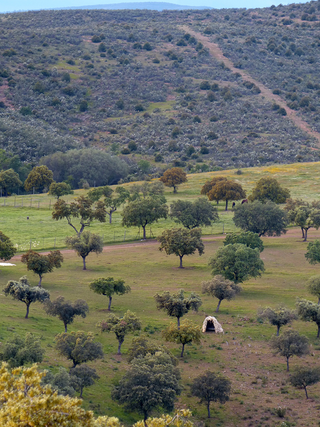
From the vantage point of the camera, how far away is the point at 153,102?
171 m

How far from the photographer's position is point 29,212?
85.1 meters

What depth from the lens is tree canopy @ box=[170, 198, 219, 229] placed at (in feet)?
231

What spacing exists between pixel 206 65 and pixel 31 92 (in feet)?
225

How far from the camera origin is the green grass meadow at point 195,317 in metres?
32.4

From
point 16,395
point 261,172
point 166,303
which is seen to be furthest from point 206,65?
point 16,395

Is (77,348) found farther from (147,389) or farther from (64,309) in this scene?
(64,309)

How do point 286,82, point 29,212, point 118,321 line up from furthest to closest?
point 286,82
point 29,212
point 118,321

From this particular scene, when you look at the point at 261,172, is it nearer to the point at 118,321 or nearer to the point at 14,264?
the point at 14,264

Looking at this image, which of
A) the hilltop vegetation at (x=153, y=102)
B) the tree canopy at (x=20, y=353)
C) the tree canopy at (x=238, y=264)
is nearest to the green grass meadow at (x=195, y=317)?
the tree canopy at (x=238, y=264)

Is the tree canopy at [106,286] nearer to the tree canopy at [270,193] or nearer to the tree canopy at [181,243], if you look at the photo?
the tree canopy at [181,243]

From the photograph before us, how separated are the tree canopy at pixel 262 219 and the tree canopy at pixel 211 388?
128ft

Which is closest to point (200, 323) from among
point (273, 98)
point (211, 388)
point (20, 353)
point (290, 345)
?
point (290, 345)

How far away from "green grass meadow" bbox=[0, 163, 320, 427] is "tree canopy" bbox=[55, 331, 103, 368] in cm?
180

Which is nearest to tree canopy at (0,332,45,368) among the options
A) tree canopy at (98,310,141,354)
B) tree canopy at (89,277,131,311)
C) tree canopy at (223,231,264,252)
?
tree canopy at (98,310,141,354)
